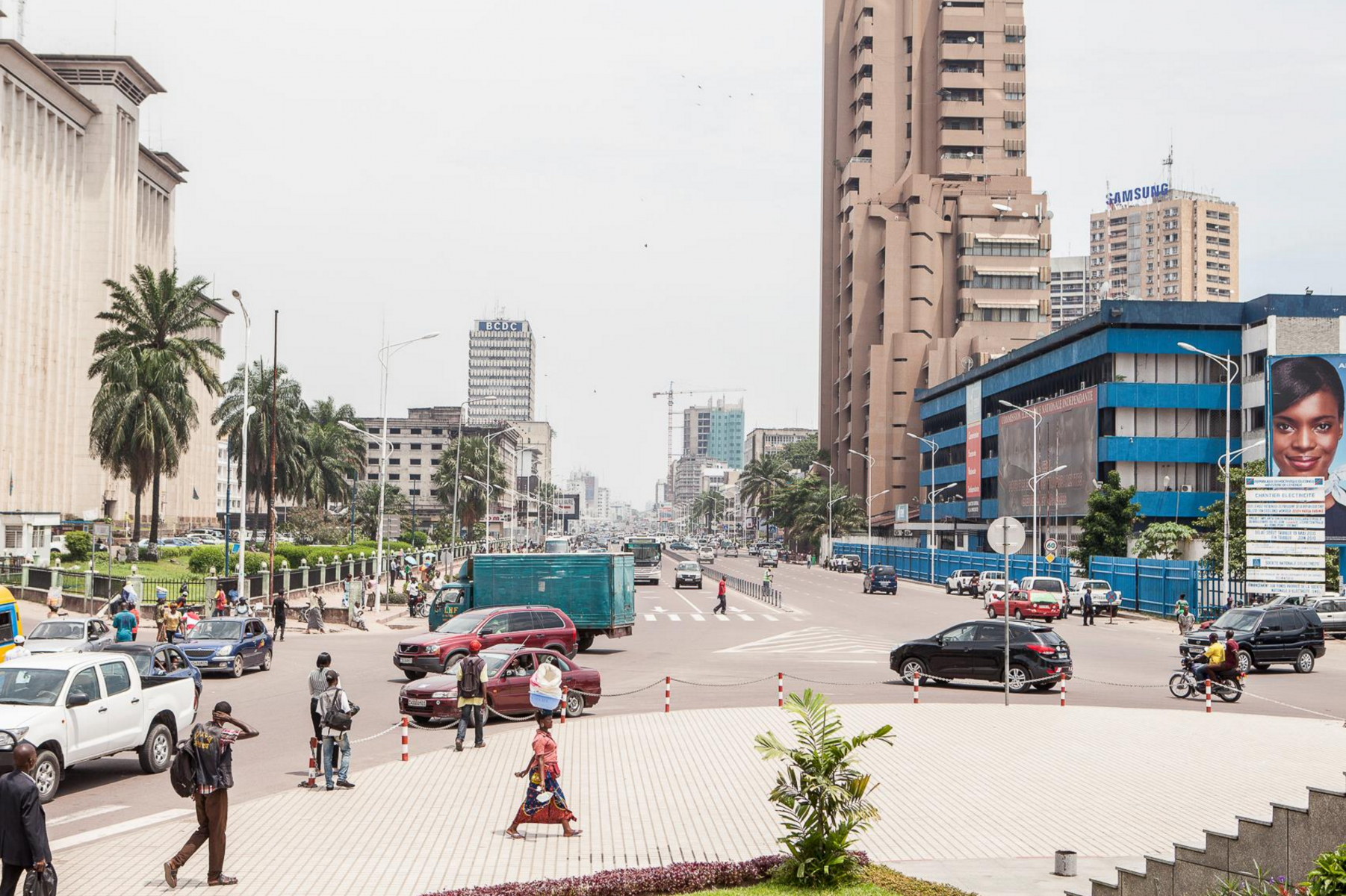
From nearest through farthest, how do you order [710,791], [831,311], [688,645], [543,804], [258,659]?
[543,804] → [710,791] → [258,659] → [688,645] → [831,311]

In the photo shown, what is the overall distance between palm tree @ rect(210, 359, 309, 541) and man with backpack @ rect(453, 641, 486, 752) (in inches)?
2600

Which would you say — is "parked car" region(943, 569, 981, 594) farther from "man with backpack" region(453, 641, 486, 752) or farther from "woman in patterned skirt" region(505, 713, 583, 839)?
"woman in patterned skirt" region(505, 713, 583, 839)

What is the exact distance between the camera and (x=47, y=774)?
15.2 metres

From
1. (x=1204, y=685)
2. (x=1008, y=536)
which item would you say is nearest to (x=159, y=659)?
(x=1008, y=536)

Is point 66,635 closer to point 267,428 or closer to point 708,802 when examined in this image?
point 708,802

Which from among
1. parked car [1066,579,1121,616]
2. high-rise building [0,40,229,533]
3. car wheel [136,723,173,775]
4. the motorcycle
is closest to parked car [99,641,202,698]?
car wheel [136,723,173,775]

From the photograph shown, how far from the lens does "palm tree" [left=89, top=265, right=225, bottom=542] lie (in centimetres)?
5900

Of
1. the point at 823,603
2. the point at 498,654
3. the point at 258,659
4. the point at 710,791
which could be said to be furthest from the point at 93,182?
the point at 710,791

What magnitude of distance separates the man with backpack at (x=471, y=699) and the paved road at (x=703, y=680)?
2.56 feet

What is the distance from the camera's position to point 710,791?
1617 cm

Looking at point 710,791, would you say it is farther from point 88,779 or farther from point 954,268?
point 954,268

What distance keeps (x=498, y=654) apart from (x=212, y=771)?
11299 mm

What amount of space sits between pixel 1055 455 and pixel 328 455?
60.0 m

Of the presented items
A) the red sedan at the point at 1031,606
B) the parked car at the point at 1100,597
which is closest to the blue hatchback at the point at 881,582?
the parked car at the point at 1100,597
